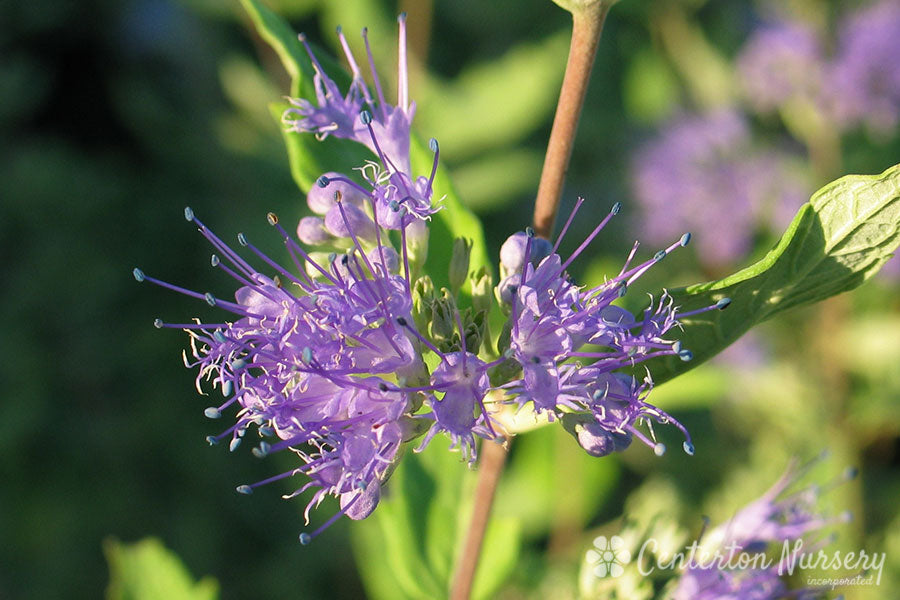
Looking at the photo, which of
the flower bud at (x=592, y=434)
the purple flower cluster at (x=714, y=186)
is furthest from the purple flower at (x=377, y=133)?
the purple flower cluster at (x=714, y=186)

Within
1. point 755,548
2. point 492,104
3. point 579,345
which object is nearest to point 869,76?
point 492,104

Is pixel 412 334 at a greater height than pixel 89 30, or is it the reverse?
pixel 89 30

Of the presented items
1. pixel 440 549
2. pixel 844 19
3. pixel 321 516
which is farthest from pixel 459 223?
pixel 844 19

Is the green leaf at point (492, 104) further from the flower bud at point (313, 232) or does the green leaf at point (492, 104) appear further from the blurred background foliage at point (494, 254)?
the flower bud at point (313, 232)

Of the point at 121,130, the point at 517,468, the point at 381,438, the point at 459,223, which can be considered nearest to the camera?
the point at 381,438

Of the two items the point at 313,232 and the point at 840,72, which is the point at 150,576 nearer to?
the point at 313,232

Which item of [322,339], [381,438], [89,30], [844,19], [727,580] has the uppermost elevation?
[89,30]

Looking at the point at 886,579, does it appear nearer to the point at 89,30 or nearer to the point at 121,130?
the point at 121,130
